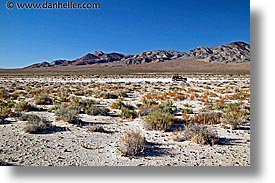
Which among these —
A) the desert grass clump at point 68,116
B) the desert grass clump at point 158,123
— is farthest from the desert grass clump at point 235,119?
the desert grass clump at point 68,116

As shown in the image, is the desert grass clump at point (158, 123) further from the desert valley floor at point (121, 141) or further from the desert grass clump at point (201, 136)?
the desert grass clump at point (201, 136)

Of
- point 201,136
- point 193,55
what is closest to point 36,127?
point 201,136

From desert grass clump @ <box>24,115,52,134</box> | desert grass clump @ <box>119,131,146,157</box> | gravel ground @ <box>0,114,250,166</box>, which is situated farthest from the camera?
desert grass clump @ <box>24,115,52,134</box>

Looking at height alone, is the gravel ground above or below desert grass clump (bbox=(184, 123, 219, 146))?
below

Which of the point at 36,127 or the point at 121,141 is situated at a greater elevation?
the point at 36,127

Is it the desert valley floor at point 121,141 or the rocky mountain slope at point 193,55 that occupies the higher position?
the rocky mountain slope at point 193,55

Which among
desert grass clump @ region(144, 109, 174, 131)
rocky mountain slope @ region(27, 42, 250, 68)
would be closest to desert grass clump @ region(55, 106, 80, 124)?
desert grass clump @ region(144, 109, 174, 131)

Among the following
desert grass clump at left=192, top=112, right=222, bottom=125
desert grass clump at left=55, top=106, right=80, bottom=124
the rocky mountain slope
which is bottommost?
desert grass clump at left=192, top=112, right=222, bottom=125

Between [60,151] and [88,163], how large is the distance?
575 mm

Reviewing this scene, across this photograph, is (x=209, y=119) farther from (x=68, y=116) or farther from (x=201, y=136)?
(x=68, y=116)

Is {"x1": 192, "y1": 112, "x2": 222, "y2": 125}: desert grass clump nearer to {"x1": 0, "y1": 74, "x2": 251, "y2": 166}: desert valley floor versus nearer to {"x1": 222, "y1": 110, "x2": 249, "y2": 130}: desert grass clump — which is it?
{"x1": 0, "y1": 74, "x2": 251, "y2": 166}: desert valley floor

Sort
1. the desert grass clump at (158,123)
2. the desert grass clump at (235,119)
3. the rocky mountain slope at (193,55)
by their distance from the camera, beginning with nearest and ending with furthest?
1. the desert grass clump at (158,123)
2. the desert grass clump at (235,119)
3. the rocky mountain slope at (193,55)
